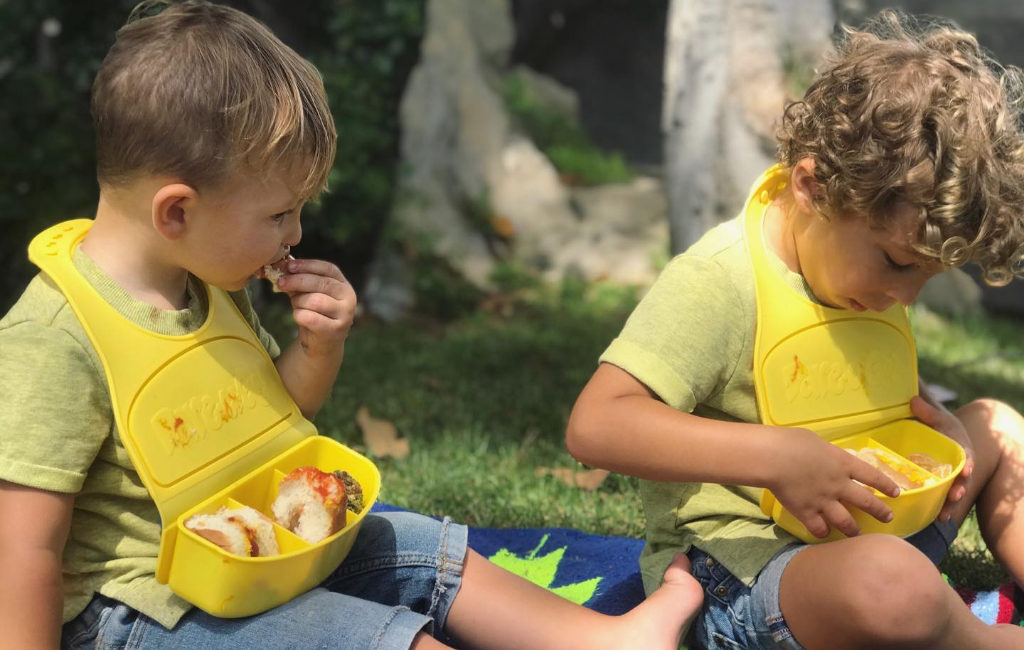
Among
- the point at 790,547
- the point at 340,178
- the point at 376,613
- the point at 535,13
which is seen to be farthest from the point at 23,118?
the point at 535,13

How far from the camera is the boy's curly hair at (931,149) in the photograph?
1.87 m

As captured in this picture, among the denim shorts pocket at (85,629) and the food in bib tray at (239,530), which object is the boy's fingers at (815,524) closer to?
the food in bib tray at (239,530)

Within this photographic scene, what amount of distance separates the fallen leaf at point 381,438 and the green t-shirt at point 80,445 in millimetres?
1392

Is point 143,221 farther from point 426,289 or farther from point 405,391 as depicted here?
point 426,289

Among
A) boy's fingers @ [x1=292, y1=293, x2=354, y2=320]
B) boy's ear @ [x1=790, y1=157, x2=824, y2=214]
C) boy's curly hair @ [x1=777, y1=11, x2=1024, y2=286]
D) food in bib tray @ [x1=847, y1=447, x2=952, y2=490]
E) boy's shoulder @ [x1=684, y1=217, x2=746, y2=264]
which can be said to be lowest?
food in bib tray @ [x1=847, y1=447, x2=952, y2=490]

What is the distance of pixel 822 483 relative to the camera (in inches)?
73.5

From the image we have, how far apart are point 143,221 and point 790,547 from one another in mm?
1319

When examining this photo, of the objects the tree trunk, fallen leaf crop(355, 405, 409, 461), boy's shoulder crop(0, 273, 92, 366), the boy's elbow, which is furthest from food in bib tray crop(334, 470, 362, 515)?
the tree trunk

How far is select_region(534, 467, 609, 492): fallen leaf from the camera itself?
3.04m

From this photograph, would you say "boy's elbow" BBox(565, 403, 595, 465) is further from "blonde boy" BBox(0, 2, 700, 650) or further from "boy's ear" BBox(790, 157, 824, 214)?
"boy's ear" BBox(790, 157, 824, 214)

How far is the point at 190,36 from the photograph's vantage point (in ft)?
5.98

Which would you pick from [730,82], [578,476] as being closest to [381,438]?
[578,476]

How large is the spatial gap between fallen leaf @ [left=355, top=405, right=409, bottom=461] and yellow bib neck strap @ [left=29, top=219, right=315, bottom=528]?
1.15 meters

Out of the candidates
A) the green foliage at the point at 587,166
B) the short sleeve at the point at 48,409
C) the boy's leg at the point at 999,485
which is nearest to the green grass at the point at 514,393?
the boy's leg at the point at 999,485
